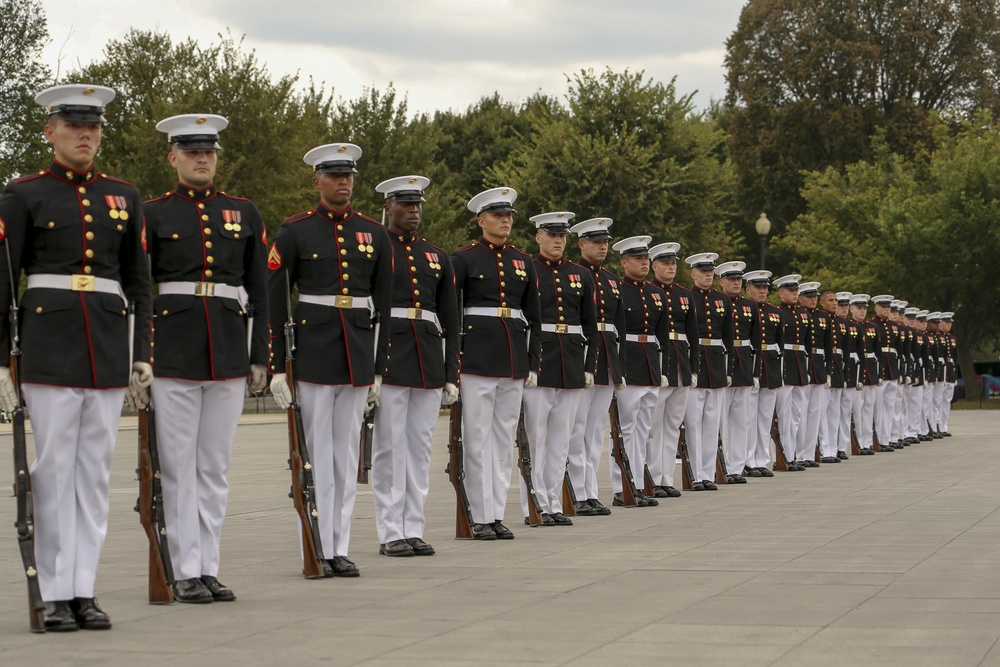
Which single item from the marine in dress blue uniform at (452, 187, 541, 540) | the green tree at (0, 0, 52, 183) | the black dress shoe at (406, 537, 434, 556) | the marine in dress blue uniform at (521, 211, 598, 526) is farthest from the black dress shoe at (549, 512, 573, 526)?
the green tree at (0, 0, 52, 183)

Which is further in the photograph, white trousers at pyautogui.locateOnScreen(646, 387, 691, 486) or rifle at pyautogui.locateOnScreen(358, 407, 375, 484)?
white trousers at pyautogui.locateOnScreen(646, 387, 691, 486)

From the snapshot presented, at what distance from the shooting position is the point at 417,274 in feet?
36.6

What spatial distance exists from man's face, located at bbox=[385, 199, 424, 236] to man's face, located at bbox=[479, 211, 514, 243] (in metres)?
1.11

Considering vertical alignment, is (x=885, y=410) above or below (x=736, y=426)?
below

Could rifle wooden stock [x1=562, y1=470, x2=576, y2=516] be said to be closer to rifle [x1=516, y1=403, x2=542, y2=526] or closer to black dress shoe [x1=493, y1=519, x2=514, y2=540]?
rifle [x1=516, y1=403, x2=542, y2=526]

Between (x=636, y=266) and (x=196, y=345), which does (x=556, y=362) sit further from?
(x=196, y=345)

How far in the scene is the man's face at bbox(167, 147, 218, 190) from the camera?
351 inches

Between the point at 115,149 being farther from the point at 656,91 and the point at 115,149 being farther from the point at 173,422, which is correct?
the point at 173,422

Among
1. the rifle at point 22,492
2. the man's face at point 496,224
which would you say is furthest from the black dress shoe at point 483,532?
the rifle at point 22,492

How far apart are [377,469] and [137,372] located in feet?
9.66

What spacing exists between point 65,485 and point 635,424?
8360 mm

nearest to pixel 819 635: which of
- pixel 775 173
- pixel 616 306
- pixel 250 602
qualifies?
pixel 250 602

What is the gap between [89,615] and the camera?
7828 millimetres

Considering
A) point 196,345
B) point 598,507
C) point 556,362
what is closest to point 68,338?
point 196,345
